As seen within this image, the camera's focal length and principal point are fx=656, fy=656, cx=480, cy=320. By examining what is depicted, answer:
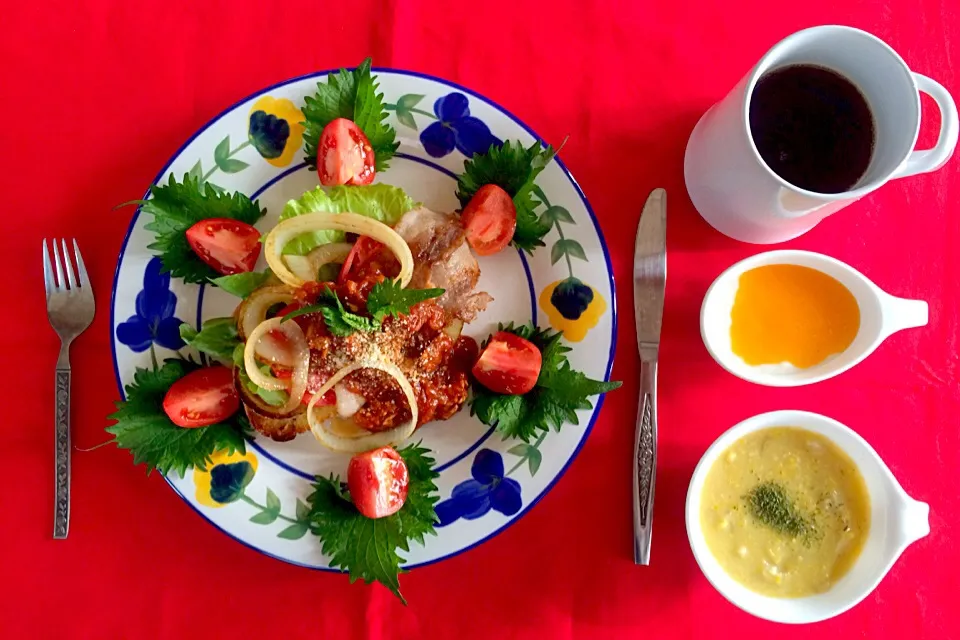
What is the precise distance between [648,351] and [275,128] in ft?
4.38

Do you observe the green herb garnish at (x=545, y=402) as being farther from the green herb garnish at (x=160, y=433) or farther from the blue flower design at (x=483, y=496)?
the green herb garnish at (x=160, y=433)

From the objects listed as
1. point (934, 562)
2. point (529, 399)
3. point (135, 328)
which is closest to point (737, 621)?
point (934, 562)

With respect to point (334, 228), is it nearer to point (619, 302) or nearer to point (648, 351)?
point (619, 302)

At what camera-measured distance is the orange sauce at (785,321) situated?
205 cm

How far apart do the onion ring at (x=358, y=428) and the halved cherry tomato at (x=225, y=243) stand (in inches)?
18.1

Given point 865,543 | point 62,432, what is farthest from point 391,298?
point 865,543

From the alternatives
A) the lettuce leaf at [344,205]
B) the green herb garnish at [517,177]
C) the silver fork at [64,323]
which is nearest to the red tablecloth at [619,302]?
the silver fork at [64,323]

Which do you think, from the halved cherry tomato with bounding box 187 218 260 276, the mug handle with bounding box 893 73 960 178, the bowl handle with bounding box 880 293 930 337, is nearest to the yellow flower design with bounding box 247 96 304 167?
the halved cherry tomato with bounding box 187 218 260 276

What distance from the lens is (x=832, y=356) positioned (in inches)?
80.8

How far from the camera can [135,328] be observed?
1970 mm

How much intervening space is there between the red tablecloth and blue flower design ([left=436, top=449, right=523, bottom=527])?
0.20m

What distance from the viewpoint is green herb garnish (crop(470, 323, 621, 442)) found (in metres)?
1.90

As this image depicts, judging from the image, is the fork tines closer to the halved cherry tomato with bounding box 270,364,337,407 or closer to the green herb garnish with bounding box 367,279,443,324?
the halved cherry tomato with bounding box 270,364,337,407

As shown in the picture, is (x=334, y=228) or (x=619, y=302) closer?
(x=334, y=228)
